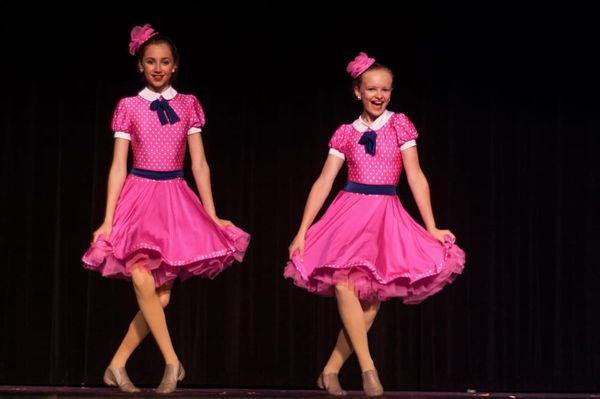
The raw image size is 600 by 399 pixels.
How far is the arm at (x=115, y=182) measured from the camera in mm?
4930

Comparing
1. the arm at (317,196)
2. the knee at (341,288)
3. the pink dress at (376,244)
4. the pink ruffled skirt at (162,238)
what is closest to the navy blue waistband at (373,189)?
the pink dress at (376,244)

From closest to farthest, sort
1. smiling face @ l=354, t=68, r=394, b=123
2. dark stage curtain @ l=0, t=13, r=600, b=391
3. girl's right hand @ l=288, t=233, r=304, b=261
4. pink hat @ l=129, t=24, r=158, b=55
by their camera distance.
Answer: girl's right hand @ l=288, t=233, r=304, b=261 < smiling face @ l=354, t=68, r=394, b=123 < pink hat @ l=129, t=24, r=158, b=55 < dark stage curtain @ l=0, t=13, r=600, b=391

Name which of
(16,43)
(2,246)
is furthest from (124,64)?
(2,246)

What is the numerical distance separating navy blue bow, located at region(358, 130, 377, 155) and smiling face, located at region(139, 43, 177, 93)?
972mm

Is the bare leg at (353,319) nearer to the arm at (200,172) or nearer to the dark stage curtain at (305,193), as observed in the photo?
the arm at (200,172)

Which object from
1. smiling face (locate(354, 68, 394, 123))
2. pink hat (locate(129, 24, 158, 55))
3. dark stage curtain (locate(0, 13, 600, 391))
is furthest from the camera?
dark stage curtain (locate(0, 13, 600, 391))

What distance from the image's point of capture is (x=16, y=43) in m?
6.77

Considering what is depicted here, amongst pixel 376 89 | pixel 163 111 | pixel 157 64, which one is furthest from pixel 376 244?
pixel 157 64

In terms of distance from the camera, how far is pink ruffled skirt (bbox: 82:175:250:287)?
193 inches

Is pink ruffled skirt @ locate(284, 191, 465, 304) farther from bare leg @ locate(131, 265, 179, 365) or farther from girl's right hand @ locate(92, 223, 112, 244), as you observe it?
girl's right hand @ locate(92, 223, 112, 244)

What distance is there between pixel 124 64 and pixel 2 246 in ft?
4.44

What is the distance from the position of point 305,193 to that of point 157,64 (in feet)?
6.26

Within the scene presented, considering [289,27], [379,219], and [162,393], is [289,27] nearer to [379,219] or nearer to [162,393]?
[379,219]

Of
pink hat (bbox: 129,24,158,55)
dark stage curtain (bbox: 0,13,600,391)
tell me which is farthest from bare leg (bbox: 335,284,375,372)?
dark stage curtain (bbox: 0,13,600,391)
